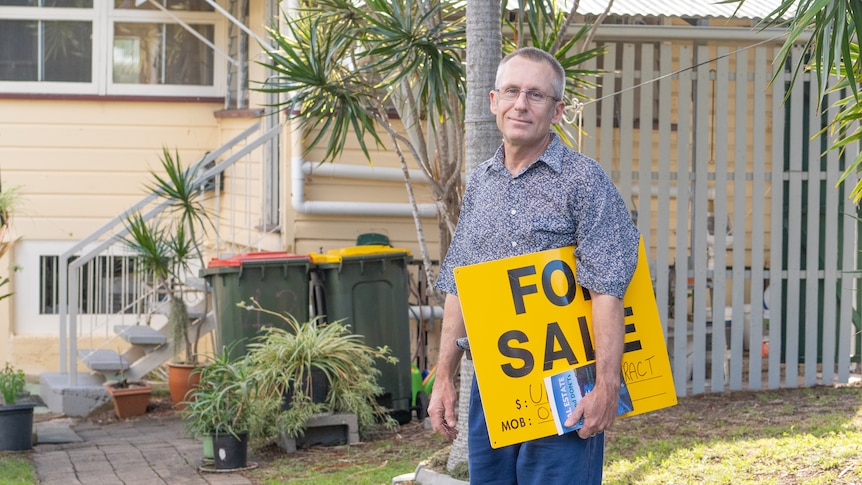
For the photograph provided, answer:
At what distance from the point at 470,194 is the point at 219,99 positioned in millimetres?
8167

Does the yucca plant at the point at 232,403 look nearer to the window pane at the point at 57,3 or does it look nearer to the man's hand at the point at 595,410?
the man's hand at the point at 595,410

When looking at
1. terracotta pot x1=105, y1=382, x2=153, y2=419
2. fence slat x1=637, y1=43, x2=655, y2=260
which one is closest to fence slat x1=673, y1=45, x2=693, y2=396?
fence slat x1=637, y1=43, x2=655, y2=260

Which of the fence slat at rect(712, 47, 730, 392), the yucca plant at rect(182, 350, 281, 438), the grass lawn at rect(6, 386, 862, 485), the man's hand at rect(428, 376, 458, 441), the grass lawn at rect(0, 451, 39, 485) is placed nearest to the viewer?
the man's hand at rect(428, 376, 458, 441)

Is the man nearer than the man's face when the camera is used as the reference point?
Yes

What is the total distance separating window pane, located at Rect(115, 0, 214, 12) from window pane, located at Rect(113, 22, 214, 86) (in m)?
0.17

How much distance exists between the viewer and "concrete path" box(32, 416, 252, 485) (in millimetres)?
6438

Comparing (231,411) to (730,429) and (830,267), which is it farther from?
(830,267)

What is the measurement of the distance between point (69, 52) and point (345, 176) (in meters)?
3.51

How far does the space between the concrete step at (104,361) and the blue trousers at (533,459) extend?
21.2 feet

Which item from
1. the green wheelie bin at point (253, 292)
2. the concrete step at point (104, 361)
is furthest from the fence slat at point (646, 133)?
the concrete step at point (104, 361)

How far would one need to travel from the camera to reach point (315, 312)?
8.05m

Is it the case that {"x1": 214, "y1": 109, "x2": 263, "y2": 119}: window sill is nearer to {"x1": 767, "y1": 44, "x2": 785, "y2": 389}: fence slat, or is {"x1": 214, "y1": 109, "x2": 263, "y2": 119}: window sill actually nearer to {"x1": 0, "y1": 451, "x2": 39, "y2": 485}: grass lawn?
{"x1": 0, "y1": 451, "x2": 39, "y2": 485}: grass lawn

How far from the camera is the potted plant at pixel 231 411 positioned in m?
6.53

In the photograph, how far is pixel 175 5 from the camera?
11.2m
